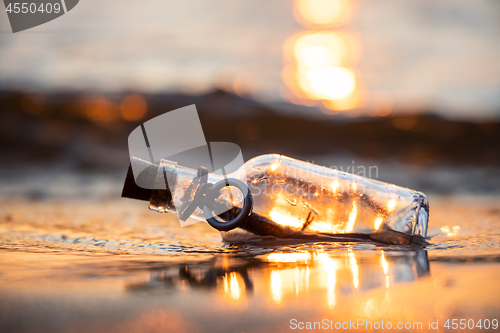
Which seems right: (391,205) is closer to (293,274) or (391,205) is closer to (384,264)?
(384,264)

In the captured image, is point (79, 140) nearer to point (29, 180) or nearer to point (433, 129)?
point (29, 180)

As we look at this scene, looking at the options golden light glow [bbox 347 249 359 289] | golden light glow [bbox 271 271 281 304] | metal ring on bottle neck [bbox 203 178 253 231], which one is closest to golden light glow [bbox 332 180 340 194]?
golden light glow [bbox 347 249 359 289]

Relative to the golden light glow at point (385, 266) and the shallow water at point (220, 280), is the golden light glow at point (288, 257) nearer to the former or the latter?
the shallow water at point (220, 280)

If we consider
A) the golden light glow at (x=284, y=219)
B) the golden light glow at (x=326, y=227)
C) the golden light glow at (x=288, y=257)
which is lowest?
the golden light glow at (x=288, y=257)

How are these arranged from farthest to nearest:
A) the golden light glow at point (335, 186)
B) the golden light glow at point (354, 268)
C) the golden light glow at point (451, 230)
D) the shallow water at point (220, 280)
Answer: the golden light glow at point (451, 230), the golden light glow at point (335, 186), the golden light glow at point (354, 268), the shallow water at point (220, 280)

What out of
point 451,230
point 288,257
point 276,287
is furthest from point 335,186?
point 451,230

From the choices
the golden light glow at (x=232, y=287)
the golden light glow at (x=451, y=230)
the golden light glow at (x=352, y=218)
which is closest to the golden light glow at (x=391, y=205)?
the golden light glow at (x=352, y=218)

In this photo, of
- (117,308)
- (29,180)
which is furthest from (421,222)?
Result: (29,180)
